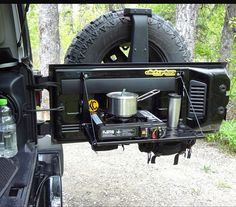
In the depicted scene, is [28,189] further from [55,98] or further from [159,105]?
[159,105]

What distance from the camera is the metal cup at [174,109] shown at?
2.56 m

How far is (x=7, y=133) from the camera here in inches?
97.3

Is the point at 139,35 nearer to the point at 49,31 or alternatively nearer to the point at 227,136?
the point at 227,136

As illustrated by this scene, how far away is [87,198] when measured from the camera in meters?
3.77

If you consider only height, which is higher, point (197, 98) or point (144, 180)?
point (197, 98)

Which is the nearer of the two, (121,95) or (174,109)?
(121,95)

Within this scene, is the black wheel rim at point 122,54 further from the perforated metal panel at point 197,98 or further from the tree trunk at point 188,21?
the tree trunk at point 188,21

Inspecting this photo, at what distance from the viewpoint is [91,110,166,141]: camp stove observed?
2.25 meters

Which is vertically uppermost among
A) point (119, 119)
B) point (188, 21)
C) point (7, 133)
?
point (188, 21)

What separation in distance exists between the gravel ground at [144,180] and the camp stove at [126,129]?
1.56 metres

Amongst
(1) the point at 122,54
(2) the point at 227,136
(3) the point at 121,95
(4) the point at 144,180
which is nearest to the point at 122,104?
(3) the point at 121,95

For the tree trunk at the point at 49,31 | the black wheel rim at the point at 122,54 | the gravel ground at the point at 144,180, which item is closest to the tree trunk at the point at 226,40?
the gravel ground at the point at 144,180

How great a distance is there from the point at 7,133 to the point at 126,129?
874mm

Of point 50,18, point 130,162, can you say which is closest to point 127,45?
point 130,162
